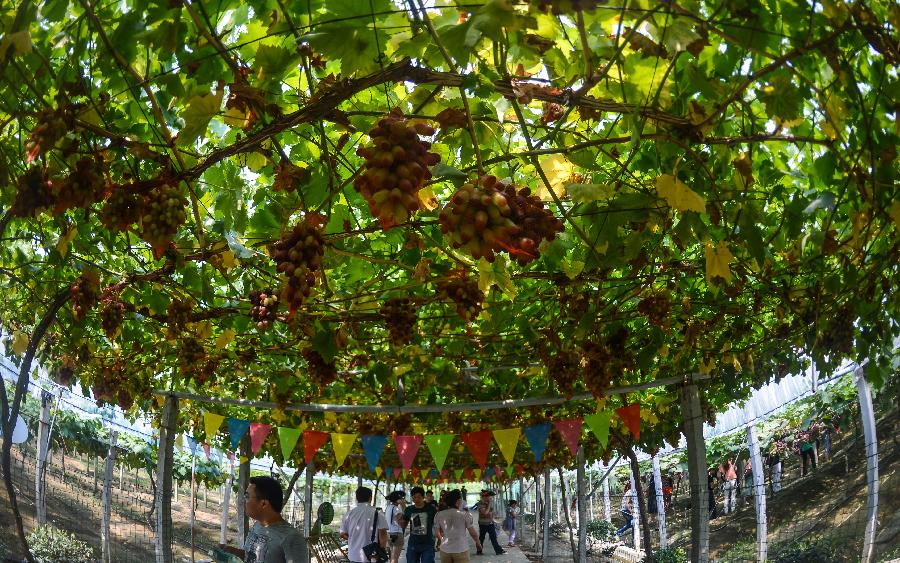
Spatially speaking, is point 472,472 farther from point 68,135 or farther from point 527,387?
point 68,135

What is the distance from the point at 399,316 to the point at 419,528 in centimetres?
724

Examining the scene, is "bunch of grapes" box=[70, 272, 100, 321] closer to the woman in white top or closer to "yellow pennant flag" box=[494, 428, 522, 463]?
"yellow pennant flag" box=[494, 428, 522, 463]

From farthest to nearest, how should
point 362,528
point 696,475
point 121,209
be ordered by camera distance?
1. point 362,528
2. point 696,475
3. point 121,209

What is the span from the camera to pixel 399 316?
3883mm

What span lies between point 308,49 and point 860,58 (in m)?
1.64

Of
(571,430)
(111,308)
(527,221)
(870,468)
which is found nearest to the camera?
(527,221)

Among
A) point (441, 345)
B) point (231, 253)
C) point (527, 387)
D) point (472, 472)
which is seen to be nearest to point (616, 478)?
point (472, 472)

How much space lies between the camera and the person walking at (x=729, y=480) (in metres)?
19.9

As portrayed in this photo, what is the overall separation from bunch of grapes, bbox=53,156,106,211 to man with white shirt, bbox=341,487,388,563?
6.94 meters

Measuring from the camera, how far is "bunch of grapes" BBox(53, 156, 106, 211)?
190 cm

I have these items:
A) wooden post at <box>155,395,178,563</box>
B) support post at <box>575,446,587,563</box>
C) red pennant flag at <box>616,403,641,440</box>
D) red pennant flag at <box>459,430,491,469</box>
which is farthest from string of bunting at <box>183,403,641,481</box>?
support post at <box>575,446,587,563</box>

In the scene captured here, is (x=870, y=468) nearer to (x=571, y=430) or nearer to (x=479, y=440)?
(x=571, y=430)

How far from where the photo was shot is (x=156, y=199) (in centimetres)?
201

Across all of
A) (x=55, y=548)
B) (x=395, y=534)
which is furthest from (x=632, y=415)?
(x=55, y=548)
